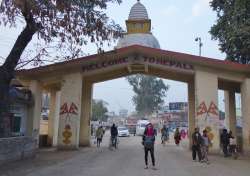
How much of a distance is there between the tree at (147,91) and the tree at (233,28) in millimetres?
58301

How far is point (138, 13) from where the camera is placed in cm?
4978

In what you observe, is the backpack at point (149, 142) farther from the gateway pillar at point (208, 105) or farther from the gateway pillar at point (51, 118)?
the gateway pillar at point (51, 118)

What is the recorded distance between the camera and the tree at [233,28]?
24383 millimetres

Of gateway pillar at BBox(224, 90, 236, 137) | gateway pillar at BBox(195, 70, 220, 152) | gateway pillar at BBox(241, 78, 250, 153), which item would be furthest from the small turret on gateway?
gateway pillar at BBox(241, 78, 250, 153)

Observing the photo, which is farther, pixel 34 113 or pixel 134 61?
pixel 134 61

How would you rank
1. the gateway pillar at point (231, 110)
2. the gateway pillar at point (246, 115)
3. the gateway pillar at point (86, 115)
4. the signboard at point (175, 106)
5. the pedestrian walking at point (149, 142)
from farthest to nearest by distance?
the signboard at point (175, 106) → the gateway pillar at point (86, 115) → the gateway pillar at point (231, 110) → the gateway pillar at point (246, 115) → the pedestrian walking at point (149, 142)

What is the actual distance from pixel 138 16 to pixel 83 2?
34.5 metres

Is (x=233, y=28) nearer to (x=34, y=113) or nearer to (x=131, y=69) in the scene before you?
(x=131, y=69)

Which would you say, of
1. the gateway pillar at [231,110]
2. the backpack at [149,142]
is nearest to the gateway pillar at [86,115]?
the gateway pillar at [231,110]

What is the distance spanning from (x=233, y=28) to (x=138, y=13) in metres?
25.6

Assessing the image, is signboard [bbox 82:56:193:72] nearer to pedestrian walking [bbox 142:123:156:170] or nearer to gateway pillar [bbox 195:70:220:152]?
gateway pillar [bbox 195:70:220:152]

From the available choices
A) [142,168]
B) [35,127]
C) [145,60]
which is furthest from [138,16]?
[142,168]

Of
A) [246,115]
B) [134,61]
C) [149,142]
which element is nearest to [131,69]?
[134,61]

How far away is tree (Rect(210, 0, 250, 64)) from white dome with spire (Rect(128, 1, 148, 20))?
67.5 feet
